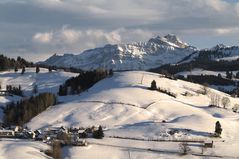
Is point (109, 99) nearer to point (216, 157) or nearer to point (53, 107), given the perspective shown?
point (53, 107)

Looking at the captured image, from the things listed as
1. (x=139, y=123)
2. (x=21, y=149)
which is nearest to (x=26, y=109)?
(x=139, y=123)

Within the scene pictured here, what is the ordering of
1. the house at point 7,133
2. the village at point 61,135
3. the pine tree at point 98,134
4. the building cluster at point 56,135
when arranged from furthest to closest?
the house at point 7,133 < the pine tree at point 98,134 < the building cluster at point 56,135 < the village at point 61,135

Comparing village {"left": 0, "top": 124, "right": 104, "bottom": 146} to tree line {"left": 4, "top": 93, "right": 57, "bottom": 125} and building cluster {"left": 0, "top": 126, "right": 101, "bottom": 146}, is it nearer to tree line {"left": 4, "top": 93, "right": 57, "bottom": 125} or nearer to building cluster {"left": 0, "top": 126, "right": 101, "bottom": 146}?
building cluster {"left": 0, "top": 126, "right": 101, "bottom": 146}

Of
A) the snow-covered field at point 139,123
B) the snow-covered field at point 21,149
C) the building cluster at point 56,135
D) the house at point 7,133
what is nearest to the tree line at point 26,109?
the snow-covered field at point 139,123

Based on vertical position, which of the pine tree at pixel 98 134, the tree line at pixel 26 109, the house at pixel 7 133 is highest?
the tree line at pixel 26 109

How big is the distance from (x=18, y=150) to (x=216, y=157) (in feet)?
124

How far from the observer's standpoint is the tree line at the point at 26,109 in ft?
584

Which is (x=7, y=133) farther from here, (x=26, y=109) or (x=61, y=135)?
(x=26, y=109)

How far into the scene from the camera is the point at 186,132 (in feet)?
499

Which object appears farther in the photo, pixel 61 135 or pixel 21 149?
pixel 61 135

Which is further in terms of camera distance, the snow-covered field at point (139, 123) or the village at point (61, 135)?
the village at point (61, 135)

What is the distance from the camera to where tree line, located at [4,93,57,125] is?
178 meters

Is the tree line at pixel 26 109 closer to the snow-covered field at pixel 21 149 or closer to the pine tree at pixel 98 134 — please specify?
the pine tree at pixel 98 134

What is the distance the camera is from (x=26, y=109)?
595 ft
